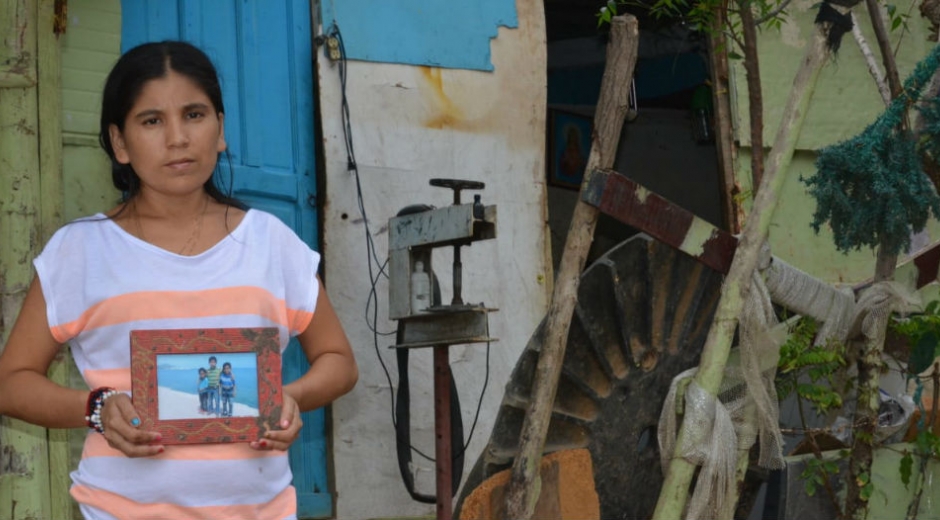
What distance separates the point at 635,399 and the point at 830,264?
2.47 m

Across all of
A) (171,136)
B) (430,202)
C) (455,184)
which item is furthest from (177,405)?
(430,202)

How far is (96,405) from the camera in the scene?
228cm

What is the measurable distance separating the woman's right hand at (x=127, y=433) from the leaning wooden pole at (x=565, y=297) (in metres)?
2.02

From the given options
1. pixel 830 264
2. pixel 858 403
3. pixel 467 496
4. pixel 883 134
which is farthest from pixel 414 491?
pixel 830 264

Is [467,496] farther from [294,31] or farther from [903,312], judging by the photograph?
[294,31]

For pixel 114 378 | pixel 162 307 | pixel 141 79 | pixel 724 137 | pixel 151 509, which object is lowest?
pixel 151 509

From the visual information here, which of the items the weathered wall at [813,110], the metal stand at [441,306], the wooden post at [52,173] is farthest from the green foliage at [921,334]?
the wooden post at [52,173]

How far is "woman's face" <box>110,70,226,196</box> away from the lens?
249 cm

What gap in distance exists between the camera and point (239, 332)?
2285mm

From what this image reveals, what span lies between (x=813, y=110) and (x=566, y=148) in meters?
1.40

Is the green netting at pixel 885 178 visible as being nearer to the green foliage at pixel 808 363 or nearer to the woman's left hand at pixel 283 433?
the green foliage at pixel 808 363

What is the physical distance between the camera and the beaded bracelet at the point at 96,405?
2.28 metres

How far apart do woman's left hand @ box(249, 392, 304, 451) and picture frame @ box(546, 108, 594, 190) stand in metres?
5.16

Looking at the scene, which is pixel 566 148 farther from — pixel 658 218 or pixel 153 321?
pixel 153 321
